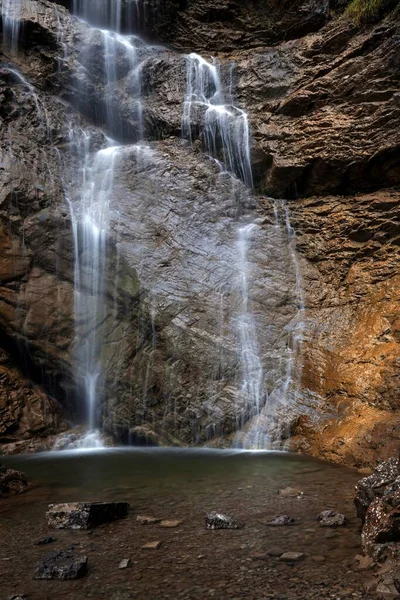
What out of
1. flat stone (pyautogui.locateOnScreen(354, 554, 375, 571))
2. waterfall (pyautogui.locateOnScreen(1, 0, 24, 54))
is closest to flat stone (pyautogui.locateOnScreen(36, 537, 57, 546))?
flat stone (pyautogui.locateOnScreen(354, 554, 375, 571))

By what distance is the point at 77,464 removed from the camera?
9.60 metres

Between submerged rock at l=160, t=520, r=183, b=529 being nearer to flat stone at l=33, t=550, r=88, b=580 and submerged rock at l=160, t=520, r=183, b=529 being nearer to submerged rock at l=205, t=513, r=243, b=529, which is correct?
submerged rock at l=205, t=513, r=243, b=529

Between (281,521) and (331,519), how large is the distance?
0.53m

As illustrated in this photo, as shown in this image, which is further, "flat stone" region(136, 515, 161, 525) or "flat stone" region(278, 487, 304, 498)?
"flat stone" region(278, 487, 304, 498)

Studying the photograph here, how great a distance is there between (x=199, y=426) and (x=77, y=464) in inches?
121

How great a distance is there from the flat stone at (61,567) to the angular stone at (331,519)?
8.22ft

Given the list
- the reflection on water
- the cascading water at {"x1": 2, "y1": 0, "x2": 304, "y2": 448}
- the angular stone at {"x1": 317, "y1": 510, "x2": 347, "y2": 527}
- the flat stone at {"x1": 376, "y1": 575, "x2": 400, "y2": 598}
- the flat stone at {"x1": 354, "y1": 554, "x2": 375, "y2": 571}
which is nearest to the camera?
the flat stone at {"x1": 376, "y1": 575, "x2": 400, "y2": 598}

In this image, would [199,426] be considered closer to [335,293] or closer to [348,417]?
[348,417]

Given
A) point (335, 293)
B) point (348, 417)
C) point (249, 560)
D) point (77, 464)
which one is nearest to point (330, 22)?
point (335, 293)

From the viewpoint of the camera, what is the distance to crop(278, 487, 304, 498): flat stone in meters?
6.44

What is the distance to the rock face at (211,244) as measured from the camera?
1150cm

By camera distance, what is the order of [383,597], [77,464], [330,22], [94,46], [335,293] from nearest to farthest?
[383,597]
[77,464]
[335,293]
[330,22]
[94,46]

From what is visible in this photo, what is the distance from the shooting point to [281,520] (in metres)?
5.34

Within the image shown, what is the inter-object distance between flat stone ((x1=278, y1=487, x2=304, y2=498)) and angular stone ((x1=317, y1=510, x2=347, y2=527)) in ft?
3.45
